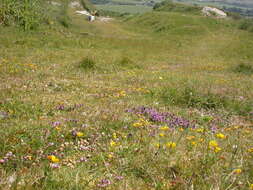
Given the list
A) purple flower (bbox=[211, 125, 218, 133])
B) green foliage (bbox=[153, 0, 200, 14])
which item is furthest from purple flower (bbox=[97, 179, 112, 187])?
green foliage (bbox=[153, 0, 200, 14])

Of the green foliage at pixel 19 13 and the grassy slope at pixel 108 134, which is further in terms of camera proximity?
the green foliage at pixel 19 13

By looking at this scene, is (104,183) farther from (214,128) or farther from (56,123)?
(214,128)

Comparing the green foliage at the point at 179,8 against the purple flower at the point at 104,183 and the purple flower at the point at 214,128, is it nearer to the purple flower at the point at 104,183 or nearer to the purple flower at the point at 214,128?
the purple flower at the point at 214,128

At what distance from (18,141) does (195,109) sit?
5869 mm

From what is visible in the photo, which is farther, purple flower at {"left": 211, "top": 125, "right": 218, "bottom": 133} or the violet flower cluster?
the violet flower cluster

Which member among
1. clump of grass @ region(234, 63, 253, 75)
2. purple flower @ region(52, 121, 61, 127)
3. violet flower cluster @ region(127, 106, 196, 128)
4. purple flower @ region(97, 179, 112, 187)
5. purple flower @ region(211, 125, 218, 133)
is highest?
purple flower @ region(97, 179, 112, 187)

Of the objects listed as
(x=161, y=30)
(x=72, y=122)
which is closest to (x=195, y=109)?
(x=72, y=122)

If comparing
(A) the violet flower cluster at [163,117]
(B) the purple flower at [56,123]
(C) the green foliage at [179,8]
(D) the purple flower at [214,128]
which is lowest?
(A) the violet flower cluster at [163,117]

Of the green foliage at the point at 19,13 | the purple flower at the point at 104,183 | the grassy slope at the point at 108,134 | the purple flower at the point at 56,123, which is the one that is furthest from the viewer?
the green foliage at the point at 19,13

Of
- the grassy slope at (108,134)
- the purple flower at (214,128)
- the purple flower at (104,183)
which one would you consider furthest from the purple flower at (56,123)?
the purple flower at (214,128)

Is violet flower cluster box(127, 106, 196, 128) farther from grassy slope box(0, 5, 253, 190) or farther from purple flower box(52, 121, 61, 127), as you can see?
purple flower box(52, 121, 61, 127)

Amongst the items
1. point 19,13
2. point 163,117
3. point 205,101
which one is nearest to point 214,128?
point 163,117

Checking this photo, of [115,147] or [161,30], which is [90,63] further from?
[161,30]

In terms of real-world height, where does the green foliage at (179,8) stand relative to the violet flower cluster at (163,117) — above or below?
above
